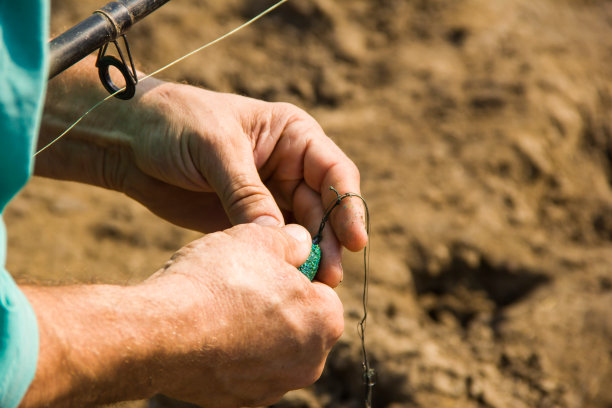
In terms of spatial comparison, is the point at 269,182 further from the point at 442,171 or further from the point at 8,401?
the point at 442,171

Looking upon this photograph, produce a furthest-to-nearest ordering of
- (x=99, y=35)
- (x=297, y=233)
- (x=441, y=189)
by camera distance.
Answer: (x=441, y=189)
(x=297, y=233)
(x=99, y=35)

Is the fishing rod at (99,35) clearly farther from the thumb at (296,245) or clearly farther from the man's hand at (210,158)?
the thumb at (296,245)

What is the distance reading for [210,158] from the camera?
1722mm

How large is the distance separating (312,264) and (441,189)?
6.66 ft

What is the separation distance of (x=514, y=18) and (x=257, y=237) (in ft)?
12.6

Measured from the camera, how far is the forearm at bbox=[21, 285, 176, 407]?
1.06 meters

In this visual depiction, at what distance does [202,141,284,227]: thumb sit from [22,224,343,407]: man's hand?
107mm

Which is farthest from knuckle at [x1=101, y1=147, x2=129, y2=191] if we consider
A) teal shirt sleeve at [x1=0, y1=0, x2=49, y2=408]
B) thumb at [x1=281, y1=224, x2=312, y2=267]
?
teal shirt sleeve at [x1=0, y1=0, x2=49, y2=408]

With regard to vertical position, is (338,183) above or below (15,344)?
below

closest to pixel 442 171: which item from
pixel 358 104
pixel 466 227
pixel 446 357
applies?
pixel 466 227

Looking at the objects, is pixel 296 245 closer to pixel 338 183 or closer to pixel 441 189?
pixel 338 183

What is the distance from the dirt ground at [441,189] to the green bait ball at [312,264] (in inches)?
20.6

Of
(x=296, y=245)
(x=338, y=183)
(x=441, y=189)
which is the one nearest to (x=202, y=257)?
(x=296, y=245)

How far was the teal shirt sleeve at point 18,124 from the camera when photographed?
959 mm
